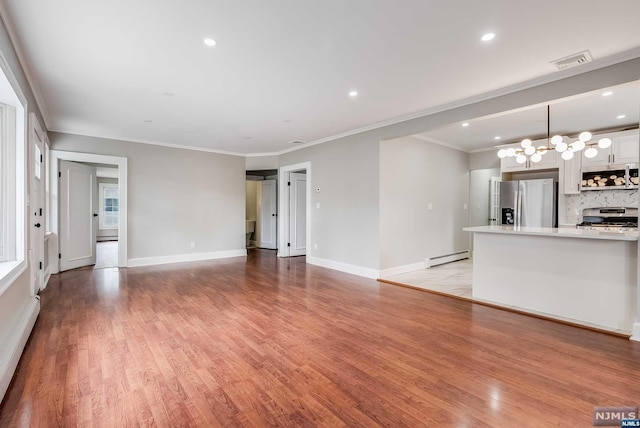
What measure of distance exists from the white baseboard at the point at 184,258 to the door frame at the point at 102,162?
25 cm

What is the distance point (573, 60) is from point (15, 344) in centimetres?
523

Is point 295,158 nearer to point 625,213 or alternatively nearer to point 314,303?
point 314,303

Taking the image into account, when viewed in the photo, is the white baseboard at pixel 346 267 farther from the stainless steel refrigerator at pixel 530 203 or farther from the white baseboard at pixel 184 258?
the stainless steel refrigerator at pixel 530 203

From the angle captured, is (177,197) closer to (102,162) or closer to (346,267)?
(102,162)

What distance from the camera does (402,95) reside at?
3717 mm

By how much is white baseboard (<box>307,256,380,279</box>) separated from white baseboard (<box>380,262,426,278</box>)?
0.16 meters

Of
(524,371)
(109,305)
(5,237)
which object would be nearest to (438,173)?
(524,371)

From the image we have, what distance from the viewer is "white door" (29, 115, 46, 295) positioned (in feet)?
11.2

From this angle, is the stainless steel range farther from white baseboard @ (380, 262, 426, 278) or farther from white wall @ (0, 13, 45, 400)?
white wall @ (0, 13, 45, 400)

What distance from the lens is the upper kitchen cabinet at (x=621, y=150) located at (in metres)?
4.81

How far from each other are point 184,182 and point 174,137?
1.14 m

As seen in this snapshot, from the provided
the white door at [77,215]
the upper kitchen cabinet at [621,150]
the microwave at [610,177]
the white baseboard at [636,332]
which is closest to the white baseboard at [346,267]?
the white baseboard at [636,332]

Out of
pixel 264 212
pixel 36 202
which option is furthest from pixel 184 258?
pixel 36 202

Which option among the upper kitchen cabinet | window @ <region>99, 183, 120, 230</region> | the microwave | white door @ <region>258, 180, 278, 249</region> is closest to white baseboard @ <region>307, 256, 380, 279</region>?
white door @ <region>258, 180, 278, 249</region>
